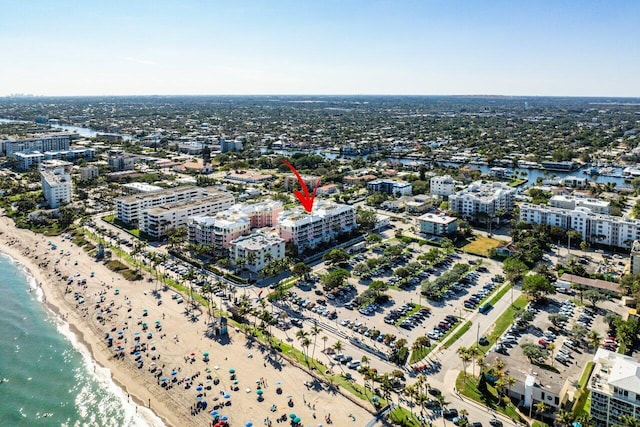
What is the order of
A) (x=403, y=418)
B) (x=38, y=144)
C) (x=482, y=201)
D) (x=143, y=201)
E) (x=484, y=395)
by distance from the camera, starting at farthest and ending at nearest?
(x=38, y=144), (x=143, y=201), (x=482, y=201), (x=484, y=395), (x=403, y=418)

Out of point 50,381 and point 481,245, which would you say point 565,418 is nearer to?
point 50,381

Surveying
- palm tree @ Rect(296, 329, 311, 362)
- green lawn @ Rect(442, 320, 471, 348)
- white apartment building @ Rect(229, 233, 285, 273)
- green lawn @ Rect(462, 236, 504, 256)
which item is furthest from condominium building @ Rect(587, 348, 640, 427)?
white apartment building @ Rect(229, 233, 285, 273)

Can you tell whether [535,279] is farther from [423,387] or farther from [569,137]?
[569,137]

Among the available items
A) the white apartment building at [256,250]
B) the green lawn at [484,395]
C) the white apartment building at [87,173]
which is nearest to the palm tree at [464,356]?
the green lawn at [484,395]

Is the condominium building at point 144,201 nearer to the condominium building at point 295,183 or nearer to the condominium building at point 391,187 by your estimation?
the condominium building at point 295,183

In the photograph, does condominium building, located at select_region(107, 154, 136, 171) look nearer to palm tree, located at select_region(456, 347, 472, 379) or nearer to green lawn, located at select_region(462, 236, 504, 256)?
green lawn, located at select_region(462, 236, 504, 256)

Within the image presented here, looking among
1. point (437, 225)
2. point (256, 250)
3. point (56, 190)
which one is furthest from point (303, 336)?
point (56, 190)
